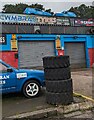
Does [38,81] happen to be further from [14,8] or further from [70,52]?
[14,8]

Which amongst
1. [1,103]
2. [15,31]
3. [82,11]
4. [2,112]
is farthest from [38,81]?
[82,11]

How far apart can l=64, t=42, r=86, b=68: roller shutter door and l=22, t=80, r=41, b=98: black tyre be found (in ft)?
63.7

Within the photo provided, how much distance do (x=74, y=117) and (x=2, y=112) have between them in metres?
1.81

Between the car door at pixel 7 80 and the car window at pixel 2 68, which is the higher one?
the car window at pixel 2 68

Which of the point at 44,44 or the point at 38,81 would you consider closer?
the point at 38,81

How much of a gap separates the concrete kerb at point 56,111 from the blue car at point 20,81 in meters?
1.79

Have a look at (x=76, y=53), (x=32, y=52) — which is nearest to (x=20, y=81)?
(x=32, y=52)

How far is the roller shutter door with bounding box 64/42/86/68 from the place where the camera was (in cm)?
2833

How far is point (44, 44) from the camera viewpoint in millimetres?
26531

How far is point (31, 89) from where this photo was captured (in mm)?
8773

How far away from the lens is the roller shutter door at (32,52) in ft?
83.0

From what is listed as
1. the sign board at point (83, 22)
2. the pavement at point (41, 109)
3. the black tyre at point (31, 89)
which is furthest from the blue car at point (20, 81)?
the sign board at point (83, 22)

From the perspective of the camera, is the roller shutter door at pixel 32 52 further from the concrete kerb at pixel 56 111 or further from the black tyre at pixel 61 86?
the concrete kerb at pixel 56 111

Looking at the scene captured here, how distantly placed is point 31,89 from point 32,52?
17.2 metres
